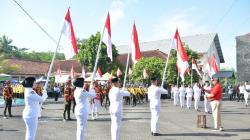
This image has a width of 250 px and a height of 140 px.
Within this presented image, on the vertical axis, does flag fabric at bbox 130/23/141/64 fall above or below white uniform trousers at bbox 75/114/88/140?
above

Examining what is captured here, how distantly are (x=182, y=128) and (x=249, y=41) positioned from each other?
46750mm

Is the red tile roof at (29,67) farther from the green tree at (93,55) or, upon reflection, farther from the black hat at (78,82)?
the black hat at (78,82)

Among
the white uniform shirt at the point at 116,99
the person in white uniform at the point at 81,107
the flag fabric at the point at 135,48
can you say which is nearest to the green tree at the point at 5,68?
the flag fabric at the point at 135,48

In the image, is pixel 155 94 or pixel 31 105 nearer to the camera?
pixel 31 105

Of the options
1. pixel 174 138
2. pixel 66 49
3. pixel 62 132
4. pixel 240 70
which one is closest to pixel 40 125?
pixel 62 132

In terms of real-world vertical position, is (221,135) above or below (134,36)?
below

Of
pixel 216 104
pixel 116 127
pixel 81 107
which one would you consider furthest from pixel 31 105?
pixel 216 104

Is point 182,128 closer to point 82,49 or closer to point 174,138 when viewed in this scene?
point 174,138

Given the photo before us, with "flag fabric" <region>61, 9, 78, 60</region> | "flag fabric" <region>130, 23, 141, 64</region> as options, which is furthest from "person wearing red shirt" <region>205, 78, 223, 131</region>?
"flag fabric" <region>61, 9, 78, 60</region>

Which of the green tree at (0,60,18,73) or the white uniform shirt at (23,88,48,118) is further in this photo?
the green tree at (0,60,18,73)

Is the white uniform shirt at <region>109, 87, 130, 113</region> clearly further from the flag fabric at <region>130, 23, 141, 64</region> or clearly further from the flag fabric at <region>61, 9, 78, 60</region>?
the flag fabric at <region>130, 23, 141, 64</region>

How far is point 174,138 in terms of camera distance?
11.7 metres

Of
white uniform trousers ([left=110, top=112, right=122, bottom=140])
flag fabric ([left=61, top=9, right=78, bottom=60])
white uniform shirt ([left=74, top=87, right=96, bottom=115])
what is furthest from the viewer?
flag fabric ([left=61, top=9, right=78, bottom=60])

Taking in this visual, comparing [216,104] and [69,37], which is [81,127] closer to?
[69,37]
